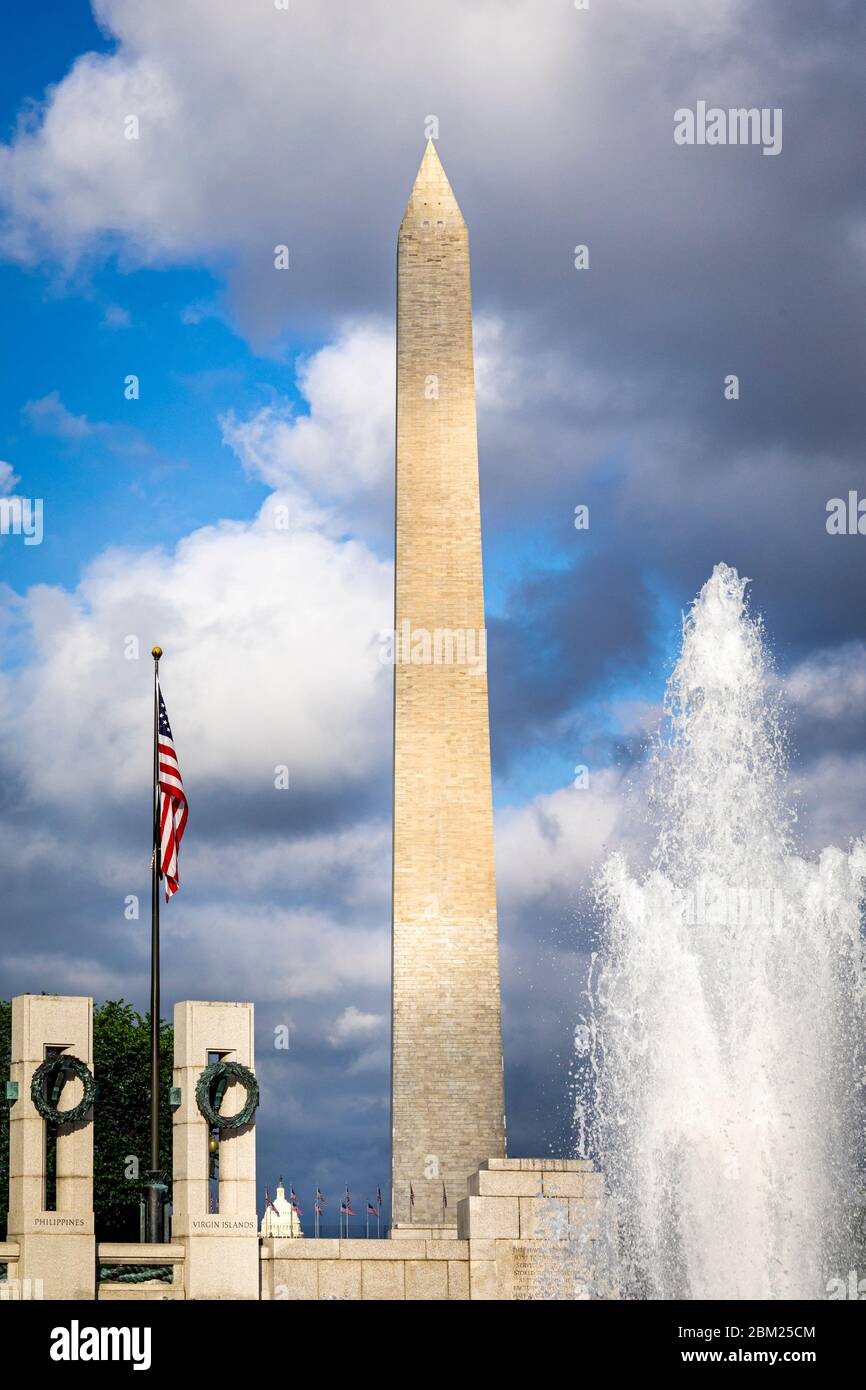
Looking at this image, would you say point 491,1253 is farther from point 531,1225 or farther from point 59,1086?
point 59,1086

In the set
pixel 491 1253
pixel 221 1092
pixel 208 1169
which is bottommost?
pixel 491 1253

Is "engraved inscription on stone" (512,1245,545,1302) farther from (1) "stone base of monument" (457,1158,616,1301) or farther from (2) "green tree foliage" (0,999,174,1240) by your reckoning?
(2) "green tree foliage" (0,999,174,1240)

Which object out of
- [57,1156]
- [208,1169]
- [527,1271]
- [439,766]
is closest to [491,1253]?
[527,1271]

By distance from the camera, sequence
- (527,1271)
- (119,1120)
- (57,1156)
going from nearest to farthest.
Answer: (57,1156) < (527,1271) < (119,1120)

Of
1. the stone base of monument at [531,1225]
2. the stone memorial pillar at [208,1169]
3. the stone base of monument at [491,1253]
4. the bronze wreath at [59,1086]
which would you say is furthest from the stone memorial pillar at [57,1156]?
the stone base of monument at [531,1225]

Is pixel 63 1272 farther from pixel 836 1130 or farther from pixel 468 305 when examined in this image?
pixel 468 305

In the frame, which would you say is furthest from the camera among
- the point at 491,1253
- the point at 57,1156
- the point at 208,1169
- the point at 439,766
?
the point at 439,766
